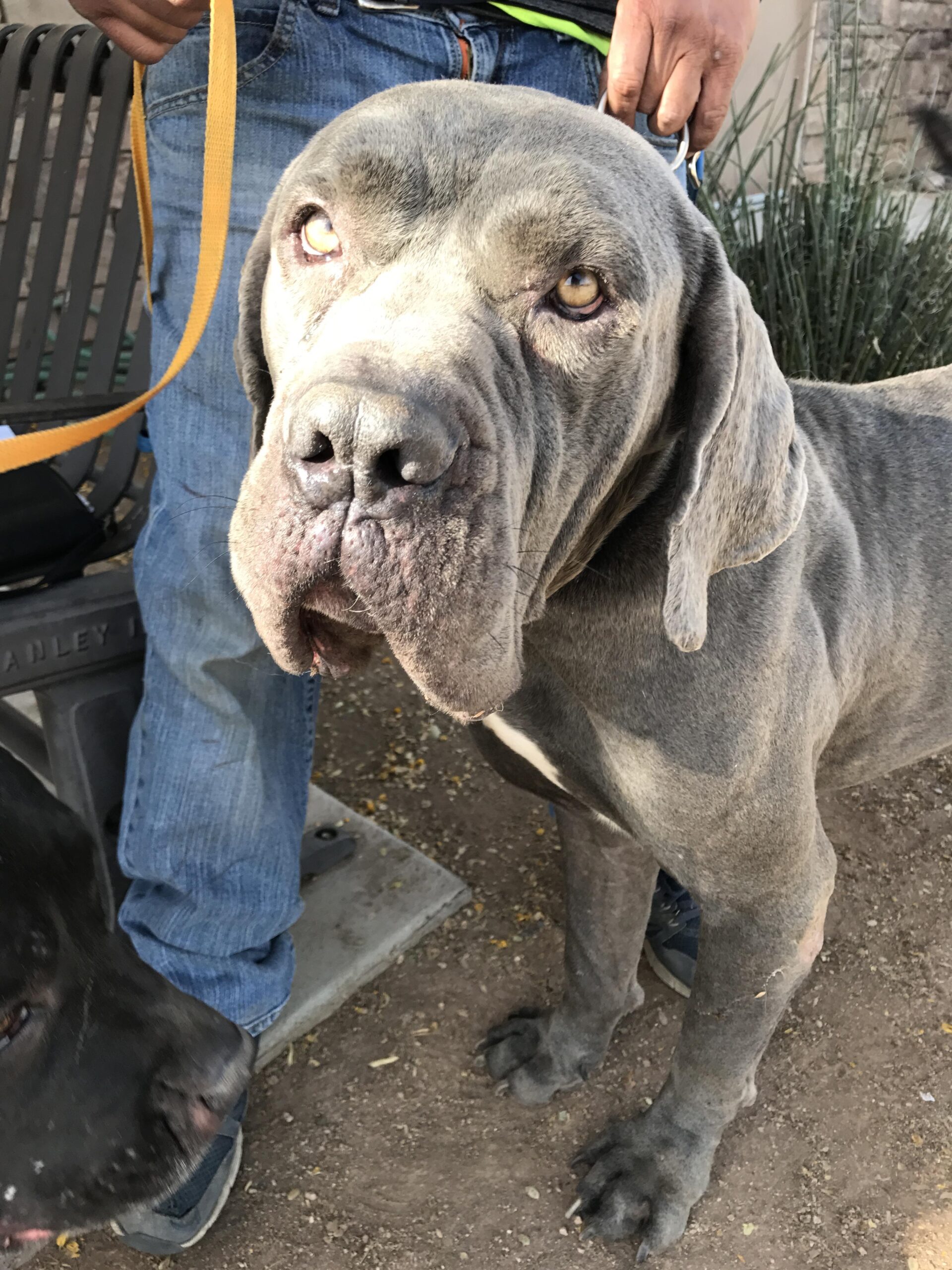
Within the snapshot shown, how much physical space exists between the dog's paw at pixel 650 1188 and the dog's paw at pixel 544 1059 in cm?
24

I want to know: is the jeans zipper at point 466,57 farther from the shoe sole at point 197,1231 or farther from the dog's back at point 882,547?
the shoe sole at point 197,1231

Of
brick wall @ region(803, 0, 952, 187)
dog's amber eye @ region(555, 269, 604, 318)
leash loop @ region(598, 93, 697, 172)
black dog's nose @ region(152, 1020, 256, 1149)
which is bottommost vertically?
black dog's nose @ region(152, 1020, 256, 1149)

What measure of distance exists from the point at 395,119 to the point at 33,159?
6.14ft

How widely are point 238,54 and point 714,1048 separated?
2025 mm

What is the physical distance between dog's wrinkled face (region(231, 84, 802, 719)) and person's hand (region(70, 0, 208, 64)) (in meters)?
0.41

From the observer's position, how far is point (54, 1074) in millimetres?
1624

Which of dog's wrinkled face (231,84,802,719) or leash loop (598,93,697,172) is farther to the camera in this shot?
leash loop (598,93,697,172)

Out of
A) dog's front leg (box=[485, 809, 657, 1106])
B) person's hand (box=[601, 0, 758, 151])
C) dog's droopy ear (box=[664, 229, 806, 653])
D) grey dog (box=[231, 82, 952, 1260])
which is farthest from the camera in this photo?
dog's front leg (box=[485, 809, 657, 1106])

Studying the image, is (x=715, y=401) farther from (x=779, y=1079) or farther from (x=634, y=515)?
(x=779, y=1079)

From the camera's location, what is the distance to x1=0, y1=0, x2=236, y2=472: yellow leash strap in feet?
5.37

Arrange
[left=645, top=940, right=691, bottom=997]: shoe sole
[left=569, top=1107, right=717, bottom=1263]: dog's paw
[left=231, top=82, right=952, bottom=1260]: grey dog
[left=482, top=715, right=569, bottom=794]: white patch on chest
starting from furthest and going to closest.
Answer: [left=645, top=940, right=691, bottom=997]: shoe sole
[left=569, top=1107, right=717, bottom=1263]: dog's paw
[left=482, top=715, right=569, bottom=794]: white patch on chest
[left=231, top=82, right=952, bottom=1260]: grey dog

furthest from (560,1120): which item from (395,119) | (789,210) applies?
(789,210)

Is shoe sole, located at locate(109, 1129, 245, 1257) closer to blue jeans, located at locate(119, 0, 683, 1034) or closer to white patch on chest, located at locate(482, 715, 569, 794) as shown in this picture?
blue jeans, located at locate(119, 0, 683, 1034)

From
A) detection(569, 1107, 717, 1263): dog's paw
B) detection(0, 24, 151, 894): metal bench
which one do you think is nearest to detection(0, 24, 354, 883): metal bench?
detection(0, 24, 151, 894): metal bench
